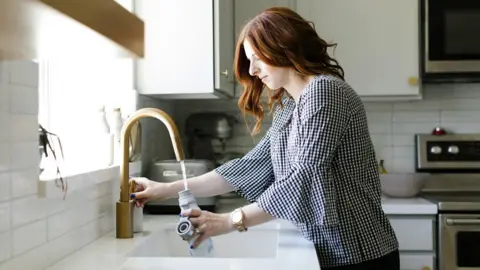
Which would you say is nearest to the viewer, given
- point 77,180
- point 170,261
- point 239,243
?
point 170,261

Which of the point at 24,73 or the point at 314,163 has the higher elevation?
the point at 24,73

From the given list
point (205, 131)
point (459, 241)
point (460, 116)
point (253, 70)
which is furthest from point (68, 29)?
point (460, 116)

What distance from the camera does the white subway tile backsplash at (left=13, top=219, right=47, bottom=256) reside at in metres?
1.23

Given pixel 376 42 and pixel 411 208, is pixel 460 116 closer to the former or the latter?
pixel 376 42

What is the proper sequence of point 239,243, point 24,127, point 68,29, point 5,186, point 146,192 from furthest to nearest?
point 239,243, point 146,192, point 24,127, point 5,186, point 68,29

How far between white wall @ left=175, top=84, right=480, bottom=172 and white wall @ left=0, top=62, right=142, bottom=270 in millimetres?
1809

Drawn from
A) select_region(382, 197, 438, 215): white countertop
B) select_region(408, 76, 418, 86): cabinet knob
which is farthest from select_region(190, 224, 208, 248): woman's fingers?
select_region(408, 76, 418, 86): cabinet knob

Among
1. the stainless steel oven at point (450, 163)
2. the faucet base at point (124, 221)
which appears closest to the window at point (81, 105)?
the faucet base at point (124, 221)

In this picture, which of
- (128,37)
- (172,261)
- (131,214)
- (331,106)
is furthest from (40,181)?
(331,106)

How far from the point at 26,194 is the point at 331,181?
69 centimetres

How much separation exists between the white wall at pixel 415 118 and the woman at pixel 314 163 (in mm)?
1479

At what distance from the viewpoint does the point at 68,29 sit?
0.73 meters

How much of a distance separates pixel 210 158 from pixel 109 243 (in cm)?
146

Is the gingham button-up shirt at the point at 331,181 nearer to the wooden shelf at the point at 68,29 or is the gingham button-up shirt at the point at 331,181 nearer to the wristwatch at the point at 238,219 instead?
the wristwatch at the point at 238,219
